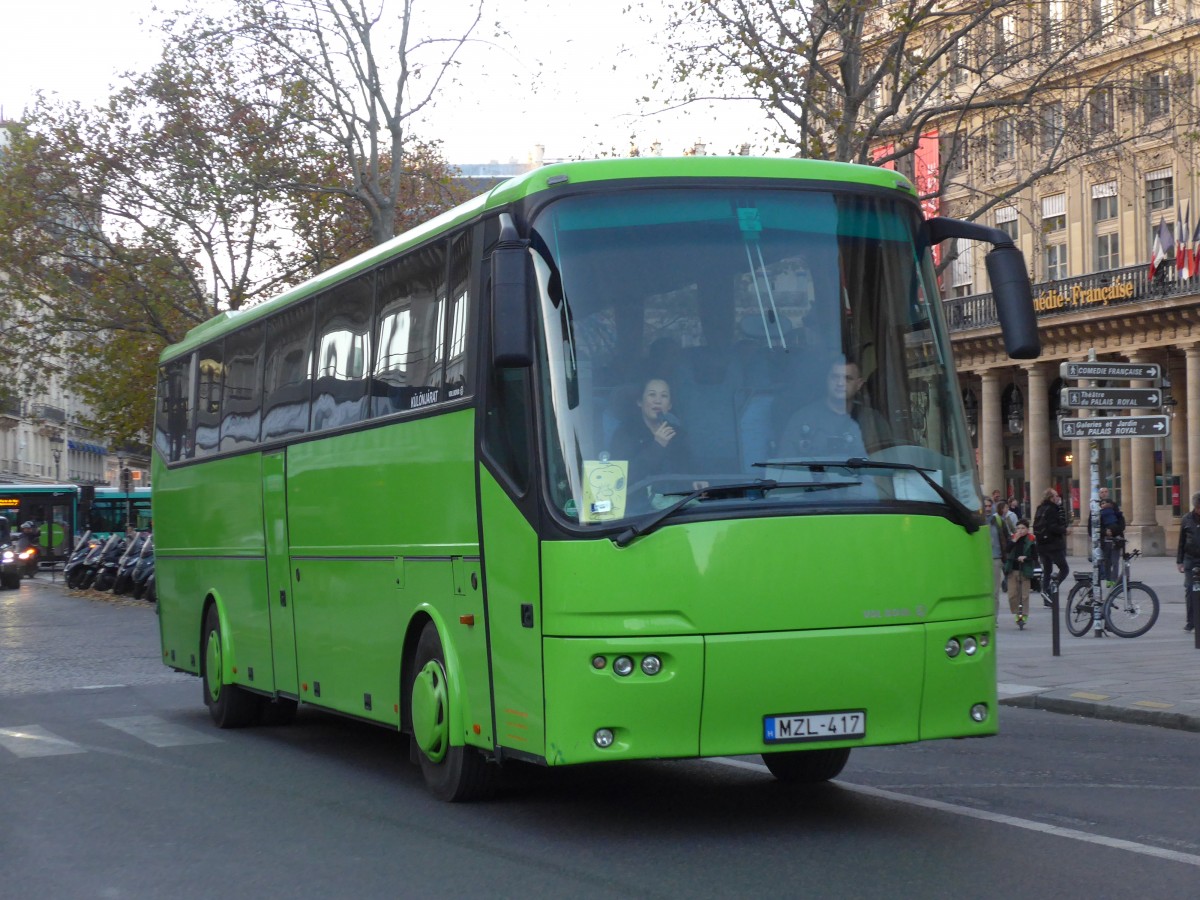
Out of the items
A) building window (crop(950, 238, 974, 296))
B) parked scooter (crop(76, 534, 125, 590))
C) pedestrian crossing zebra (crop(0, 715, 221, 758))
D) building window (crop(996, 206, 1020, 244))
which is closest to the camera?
pedestrian crossing zebra (crop(0, 715, 221, 758))

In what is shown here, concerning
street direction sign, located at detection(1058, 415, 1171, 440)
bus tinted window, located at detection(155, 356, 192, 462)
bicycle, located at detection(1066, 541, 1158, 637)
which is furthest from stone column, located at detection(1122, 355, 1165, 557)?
bus tinted window, located at detection(155, 356, 192, 462)

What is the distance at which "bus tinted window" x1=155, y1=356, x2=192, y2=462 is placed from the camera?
52.7ft

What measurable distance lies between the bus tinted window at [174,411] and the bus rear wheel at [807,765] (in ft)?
24.4

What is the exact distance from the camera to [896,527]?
8.19 metres

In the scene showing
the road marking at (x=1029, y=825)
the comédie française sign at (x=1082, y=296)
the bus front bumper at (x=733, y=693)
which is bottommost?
the road marking at (x=1029, y=825)

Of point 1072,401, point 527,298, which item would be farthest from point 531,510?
point 1072,401

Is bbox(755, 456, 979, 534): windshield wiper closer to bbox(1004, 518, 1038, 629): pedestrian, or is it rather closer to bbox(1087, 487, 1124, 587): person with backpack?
bbox(1087, 487, 1124, 587): person with backpack

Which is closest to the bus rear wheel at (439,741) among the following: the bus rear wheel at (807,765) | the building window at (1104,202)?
the bus rear wheel at (807,765)

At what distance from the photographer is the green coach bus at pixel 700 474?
7.94 meters

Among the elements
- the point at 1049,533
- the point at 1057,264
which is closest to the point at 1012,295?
the point at 1049,533

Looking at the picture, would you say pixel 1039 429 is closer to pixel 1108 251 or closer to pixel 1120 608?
pixel 1108 251

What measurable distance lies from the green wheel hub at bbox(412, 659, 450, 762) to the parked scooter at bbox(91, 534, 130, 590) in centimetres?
3543

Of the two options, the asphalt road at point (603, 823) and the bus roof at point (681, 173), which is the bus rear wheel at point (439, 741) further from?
the bus roof at point (681, 173)

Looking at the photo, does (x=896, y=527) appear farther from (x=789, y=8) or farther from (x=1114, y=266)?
(x=1114, y=266)
